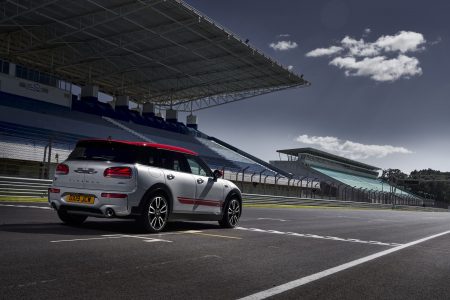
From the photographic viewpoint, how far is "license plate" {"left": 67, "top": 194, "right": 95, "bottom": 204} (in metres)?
7.85

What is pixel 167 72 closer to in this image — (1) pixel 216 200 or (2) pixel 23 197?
(2) pixel 23 197

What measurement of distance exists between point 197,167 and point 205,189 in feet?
1.58

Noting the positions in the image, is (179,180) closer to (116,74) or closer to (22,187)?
(22,187)

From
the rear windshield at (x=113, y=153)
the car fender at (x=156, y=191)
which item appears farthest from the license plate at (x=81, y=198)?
the car fender at (x=156, y=191)

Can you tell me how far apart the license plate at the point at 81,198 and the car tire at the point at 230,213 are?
334cm

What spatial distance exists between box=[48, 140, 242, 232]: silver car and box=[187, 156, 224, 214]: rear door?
0.07 metres

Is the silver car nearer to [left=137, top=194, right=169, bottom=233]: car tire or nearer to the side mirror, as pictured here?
[left=137, top=194, right=169, bottom=233]: car tire

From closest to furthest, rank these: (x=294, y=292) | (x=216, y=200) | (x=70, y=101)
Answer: (x=294, y=292), (x=216, y=200), (x=70, y=101)

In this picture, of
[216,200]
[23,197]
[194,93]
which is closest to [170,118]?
[194,93]

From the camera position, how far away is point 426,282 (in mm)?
5402

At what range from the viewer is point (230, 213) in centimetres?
1052

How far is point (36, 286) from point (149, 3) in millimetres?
27825

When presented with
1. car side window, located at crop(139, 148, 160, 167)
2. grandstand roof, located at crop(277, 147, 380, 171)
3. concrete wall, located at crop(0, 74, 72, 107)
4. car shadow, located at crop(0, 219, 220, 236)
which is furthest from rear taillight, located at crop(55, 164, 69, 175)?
grandstand roof, located at crop(277, 147, 380, 171)

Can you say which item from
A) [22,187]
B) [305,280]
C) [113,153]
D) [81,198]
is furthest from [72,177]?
[22,187]
